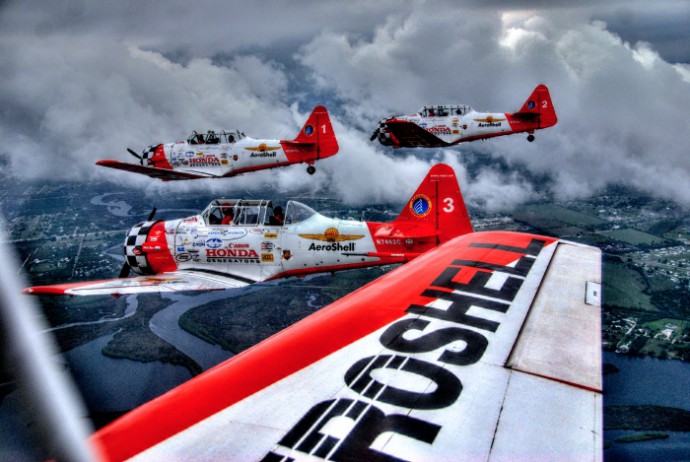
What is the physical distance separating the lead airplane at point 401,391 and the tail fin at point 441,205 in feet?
28.2

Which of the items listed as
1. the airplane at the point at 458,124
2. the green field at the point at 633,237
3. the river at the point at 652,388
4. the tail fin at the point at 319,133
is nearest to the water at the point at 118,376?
the tail fin at the point at 319,133

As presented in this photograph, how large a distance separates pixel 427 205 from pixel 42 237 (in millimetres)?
23417

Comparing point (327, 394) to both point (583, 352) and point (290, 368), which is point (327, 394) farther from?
point (583, 352)

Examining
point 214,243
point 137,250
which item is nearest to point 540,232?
point 214,243

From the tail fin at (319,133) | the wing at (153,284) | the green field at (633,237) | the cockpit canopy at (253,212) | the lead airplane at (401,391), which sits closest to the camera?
the lead airplane at (401,391)

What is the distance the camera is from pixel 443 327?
238cm

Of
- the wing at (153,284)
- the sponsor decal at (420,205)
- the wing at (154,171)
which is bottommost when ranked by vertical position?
the wing at (153,284)

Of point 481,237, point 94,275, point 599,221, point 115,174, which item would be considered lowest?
point 599,221

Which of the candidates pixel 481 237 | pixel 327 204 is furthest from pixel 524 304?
pixel 327 204

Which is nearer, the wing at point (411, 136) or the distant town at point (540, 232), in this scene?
the wing at point (411, 136)

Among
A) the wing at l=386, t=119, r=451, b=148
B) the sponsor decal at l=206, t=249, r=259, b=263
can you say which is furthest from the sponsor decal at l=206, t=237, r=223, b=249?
the wing at l=386, t=119, r=451, b=148

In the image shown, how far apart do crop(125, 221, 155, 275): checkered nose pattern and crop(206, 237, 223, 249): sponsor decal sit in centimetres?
204

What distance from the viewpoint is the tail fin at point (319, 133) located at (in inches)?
666

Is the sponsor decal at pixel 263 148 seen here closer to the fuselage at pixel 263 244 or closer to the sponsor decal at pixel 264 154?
the sponsor decal at pixel 264 154
